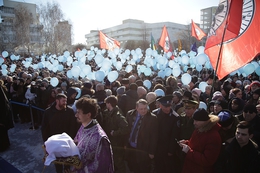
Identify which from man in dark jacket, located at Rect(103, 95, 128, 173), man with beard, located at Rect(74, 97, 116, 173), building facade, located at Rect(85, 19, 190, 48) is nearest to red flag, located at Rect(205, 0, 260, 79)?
man in dark jacket, located at Rect(103, 95, 128, 173)

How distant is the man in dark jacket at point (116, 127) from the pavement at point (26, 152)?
134 cm

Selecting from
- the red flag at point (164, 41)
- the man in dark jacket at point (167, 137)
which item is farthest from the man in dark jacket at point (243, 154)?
the red flag at point (164, 41)

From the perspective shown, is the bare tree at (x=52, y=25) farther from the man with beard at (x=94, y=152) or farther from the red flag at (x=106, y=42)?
the man with beard at (x=94, y=152)

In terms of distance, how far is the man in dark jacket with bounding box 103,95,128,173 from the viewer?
131 inches

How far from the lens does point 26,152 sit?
4.52 metres

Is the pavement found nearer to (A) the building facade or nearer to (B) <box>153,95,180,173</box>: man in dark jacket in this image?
(B) <box>153,95,180,173</box>: man in dark jacket

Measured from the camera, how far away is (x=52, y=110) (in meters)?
3.28

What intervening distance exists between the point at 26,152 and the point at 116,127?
2715mm

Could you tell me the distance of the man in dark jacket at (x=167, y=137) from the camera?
300cm

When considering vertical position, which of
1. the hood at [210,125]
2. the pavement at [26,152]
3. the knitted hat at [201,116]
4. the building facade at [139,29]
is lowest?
the pavement at [26,152]

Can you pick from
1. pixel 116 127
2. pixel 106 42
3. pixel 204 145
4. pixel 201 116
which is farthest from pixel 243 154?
pixel 106 42

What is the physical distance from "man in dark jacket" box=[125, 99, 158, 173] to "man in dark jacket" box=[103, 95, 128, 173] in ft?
0.55

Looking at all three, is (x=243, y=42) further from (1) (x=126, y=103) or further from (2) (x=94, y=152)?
(2) (x=94, y=152)

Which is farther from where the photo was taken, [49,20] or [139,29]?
[139,29]
